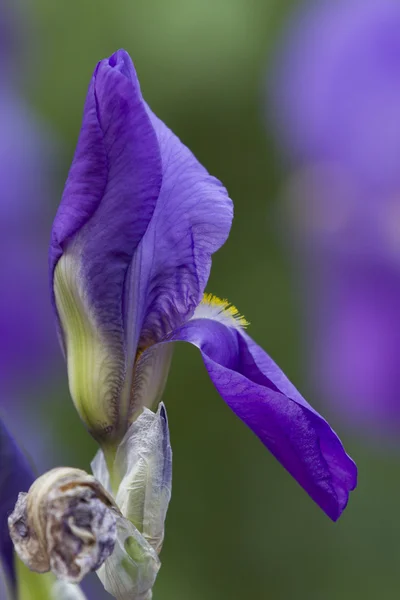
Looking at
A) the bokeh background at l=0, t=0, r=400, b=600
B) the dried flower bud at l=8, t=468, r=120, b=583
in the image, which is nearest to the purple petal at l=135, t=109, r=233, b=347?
the dried flower bud at l=8, t=468, r=120, b=583

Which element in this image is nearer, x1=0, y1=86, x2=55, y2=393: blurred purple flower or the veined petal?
the veined petal

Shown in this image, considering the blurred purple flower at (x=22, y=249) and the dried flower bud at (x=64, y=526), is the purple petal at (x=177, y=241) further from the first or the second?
the blurred purple flower at (x=22, y=249)

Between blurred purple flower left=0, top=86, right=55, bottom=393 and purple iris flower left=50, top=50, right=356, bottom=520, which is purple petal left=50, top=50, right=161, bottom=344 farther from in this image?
blurred purple flower left=0, top=86, right=55, bottom=393

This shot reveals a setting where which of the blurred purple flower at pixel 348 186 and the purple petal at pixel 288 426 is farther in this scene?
the blurred purple flower at pixel 348 186

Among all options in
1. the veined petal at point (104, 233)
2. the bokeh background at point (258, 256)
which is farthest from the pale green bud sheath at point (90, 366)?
the bokeh background at point (258, 256)

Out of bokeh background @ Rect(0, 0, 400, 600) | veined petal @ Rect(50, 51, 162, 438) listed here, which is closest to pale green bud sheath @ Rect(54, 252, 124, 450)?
veined petal @ Rect(50, 51, 162, 438)

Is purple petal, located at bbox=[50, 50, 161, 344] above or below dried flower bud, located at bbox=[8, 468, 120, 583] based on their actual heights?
above
